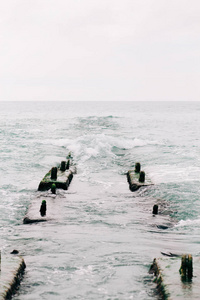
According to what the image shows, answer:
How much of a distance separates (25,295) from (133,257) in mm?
3188

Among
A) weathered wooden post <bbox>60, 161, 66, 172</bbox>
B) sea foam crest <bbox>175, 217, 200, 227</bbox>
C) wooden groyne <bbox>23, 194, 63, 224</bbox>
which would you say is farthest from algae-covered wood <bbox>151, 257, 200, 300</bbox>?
weathered wooden post <bbox>60, 161, 66, 172</bbox>

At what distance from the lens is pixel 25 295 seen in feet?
23.5

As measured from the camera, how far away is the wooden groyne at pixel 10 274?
6.88 metres

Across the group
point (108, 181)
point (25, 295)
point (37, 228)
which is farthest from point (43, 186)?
point (25, 295)

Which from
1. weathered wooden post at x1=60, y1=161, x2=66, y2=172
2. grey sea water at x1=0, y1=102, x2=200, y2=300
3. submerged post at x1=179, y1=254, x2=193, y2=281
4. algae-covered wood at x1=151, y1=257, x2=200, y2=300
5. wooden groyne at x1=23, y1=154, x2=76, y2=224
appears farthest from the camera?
weathered wooden post at x1=60, y1=161, x2=66, y2=172

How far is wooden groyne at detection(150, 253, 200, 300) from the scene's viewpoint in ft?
21.7

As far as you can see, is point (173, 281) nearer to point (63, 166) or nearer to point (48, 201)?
point (48, 201)

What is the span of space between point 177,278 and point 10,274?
11.9 ft

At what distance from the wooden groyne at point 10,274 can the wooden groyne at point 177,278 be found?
3.10 metres

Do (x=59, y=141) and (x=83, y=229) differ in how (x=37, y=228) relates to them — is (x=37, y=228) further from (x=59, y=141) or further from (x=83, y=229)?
(x=59, y=141)

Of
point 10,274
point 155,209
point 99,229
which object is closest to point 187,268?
point 10,274

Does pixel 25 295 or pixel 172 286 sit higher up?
pixel 172 286

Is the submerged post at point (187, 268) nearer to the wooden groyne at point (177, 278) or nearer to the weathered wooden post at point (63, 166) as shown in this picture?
the wooden groyne at point (177, 278)

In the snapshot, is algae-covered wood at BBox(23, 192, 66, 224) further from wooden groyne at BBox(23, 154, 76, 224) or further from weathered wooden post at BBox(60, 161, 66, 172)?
weathered wooden post at BBox(60, 161, 66, 172)
